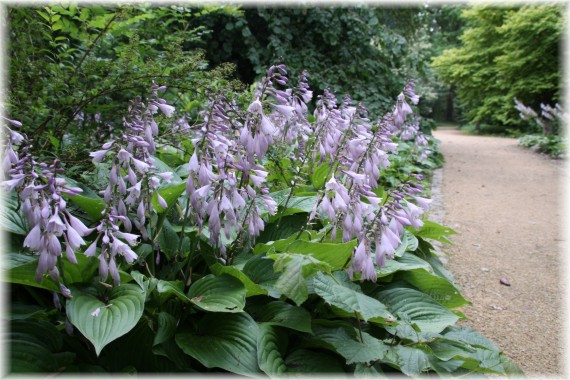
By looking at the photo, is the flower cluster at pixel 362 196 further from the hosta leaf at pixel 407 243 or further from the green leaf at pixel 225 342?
the green leaf at pixel 225 342

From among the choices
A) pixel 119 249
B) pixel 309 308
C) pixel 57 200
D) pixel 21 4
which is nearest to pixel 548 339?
pixel 309 308

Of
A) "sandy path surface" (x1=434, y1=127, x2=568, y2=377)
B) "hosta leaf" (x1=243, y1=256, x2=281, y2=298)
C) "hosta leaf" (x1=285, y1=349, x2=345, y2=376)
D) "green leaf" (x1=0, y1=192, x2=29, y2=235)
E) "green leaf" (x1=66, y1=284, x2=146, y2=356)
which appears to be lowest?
"sandy path surface" (x1=434, y1=127, x2=568, y2=377)

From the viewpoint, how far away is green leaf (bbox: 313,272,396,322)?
1878mm

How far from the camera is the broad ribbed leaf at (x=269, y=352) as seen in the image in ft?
6.12

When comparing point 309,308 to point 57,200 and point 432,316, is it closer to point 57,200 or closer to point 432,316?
point 432,316

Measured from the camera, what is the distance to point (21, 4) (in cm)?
333

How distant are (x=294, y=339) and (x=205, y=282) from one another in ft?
1.72

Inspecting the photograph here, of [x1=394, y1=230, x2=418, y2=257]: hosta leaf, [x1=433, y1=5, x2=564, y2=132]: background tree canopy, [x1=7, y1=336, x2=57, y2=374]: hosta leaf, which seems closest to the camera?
[x1=7, y1=336, x2=57, y2=374]: hosta leaf

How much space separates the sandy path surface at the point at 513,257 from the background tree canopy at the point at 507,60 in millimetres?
9542

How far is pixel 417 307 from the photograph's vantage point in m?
2.42

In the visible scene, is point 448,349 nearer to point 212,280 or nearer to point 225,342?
point 225,342

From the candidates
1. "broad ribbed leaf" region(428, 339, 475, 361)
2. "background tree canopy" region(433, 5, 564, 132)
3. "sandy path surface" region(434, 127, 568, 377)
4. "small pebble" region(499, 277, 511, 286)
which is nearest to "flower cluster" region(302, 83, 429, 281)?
"broad ribbed leaf" region(428, 339, 475, 361)

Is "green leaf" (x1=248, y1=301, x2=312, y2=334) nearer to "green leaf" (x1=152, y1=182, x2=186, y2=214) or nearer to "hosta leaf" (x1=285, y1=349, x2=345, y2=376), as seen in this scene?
"hosta leaf" (x1=285, y1=349, x2=345, y2=376)

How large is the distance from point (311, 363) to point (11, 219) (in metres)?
1.58
